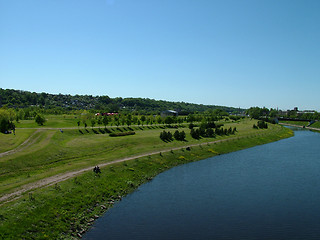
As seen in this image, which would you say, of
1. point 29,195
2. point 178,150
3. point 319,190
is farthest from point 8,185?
point 319,190

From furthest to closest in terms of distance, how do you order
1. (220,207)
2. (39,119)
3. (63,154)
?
1. (39,119)
2. (63,154)
3. (220,207)

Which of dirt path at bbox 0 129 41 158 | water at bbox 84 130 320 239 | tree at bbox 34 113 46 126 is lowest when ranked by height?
water at bbox 84 130 320 239

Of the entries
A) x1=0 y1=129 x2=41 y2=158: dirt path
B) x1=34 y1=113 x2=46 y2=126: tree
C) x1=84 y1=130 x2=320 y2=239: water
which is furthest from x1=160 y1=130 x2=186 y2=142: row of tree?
x1=34 y1=113 x2=46 y2=126: tree

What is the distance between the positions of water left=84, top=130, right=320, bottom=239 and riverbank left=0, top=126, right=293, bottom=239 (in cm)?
203

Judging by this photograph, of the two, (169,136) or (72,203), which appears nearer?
(72,203)

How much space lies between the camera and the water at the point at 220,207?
2816 centimetres

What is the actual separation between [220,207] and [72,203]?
20.4 meters

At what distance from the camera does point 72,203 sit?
33.3 m

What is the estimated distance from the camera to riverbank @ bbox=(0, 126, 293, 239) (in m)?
26.7

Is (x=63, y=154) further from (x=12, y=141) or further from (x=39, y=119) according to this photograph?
(x=39, y=119)

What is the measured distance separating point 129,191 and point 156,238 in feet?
50.3

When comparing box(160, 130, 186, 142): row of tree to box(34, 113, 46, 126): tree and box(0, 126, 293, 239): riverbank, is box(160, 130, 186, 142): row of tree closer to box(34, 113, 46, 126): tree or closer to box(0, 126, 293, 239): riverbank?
box(0, 126, 293, 239): riverbank

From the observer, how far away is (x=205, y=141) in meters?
87.5

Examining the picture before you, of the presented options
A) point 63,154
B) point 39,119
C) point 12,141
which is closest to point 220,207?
point 63,154
